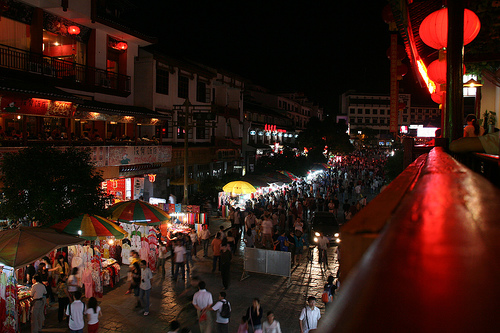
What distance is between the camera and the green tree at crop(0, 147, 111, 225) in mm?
10469

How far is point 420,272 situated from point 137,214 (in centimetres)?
1320

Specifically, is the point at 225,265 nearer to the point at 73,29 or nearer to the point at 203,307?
the point at 203,307

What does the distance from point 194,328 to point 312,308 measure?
9.59ft

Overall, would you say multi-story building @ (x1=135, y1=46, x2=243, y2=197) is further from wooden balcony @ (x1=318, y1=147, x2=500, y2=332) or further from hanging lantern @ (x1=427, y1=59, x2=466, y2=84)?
wooden balcony @ (x1=318, y1=147, x2=500, y2=332)

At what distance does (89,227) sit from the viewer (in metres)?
10.9

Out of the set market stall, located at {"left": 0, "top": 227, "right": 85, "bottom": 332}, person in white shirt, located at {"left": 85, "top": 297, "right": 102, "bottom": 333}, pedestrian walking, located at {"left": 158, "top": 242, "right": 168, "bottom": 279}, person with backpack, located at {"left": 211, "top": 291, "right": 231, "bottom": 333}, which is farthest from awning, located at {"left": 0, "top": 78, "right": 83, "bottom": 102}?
person with backpack, located at {"left": 211, "top": 291, "right": 231, "bottom": 333}

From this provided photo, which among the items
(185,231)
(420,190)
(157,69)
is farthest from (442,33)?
(157,69)

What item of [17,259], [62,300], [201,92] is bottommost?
[62,300]

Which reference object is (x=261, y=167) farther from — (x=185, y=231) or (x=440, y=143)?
(x=440, y=143)

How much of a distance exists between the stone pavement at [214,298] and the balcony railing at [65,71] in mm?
9740

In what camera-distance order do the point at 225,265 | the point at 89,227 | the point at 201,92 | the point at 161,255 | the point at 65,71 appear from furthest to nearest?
the point at 201,92 → the point at 65,71 → the point at 161,255 → the point at 225,265 → the point at 89,227

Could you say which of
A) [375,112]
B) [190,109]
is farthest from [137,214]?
[375,112]

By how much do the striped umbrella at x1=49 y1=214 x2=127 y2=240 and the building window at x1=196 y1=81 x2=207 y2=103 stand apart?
772 inches

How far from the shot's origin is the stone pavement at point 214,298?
9148mm
